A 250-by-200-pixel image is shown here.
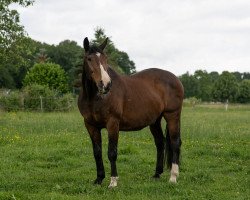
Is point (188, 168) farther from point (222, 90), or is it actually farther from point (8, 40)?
point (222, 90)

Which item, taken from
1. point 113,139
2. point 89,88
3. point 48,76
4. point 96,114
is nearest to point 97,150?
point 113,139

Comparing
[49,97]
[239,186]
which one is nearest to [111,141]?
[239,186]

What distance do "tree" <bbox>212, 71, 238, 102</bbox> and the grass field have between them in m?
61.3

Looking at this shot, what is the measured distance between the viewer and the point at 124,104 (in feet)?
25.3

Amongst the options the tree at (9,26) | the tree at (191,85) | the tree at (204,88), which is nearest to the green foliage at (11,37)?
the tree at (9,26)

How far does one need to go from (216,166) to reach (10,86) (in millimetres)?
69142

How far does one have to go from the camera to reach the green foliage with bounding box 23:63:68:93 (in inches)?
2115

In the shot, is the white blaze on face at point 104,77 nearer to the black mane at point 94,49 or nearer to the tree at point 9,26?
the black mane at point 94,49

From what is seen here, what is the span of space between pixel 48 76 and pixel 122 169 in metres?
48.5

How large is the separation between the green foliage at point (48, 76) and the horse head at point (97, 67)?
47.0m

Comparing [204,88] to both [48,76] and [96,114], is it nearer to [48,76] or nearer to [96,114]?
[48,76]

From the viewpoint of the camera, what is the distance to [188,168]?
9.30 meters

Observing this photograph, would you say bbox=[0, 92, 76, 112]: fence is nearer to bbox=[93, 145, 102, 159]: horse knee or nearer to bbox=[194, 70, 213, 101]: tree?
bbox=[93, 145, 102, 159]: horse knee

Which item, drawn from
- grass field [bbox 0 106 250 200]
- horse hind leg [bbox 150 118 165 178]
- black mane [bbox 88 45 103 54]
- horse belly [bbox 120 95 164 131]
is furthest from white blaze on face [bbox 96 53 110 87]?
horse hind leg [bbox 150 118 165 178]
